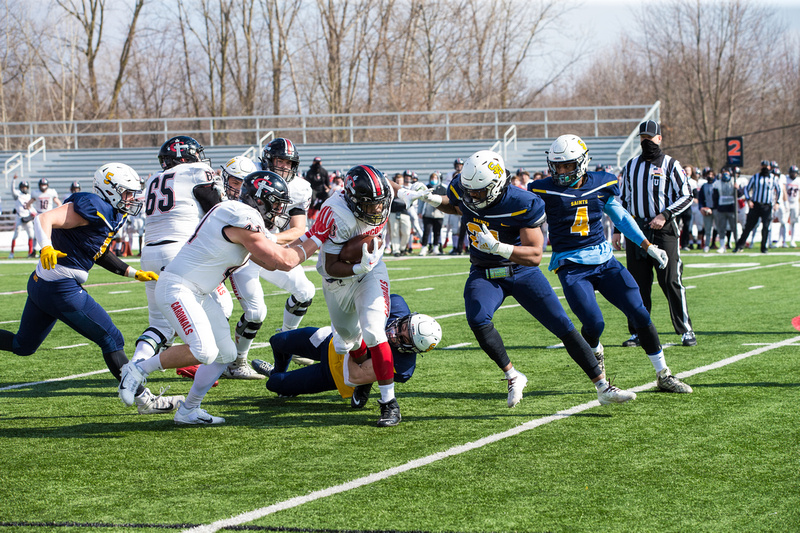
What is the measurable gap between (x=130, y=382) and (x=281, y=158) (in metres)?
2.64

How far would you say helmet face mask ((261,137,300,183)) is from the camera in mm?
7227

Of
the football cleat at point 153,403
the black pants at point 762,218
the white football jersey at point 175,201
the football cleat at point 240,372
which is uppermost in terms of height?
the white football jersey at point 175,201

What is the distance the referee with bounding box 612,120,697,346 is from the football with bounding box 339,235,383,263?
3544 millimetres

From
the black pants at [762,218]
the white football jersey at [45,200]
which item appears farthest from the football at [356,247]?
the white football jersey at [45,200]

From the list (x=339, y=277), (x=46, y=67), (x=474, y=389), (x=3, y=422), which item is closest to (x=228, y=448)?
(x=339, y=277)

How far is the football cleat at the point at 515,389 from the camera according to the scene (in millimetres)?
5559

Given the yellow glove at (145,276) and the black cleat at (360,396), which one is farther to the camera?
the yellow glove at (145,276)

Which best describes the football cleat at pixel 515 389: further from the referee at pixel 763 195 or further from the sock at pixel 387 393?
the referee at pixel 763 195

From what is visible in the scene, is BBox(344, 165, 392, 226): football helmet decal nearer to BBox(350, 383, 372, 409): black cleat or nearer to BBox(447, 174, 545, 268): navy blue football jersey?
BBox(447, 174, 545, 268): navy blue football jersey

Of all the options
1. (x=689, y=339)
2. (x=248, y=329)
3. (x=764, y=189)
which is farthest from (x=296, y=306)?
(x=764, y=189)

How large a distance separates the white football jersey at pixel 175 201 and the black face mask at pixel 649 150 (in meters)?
3.89

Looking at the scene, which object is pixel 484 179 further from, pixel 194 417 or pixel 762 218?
pixel 762 218

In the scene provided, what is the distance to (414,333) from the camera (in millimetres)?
5387

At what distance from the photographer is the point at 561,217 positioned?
20.5ft
